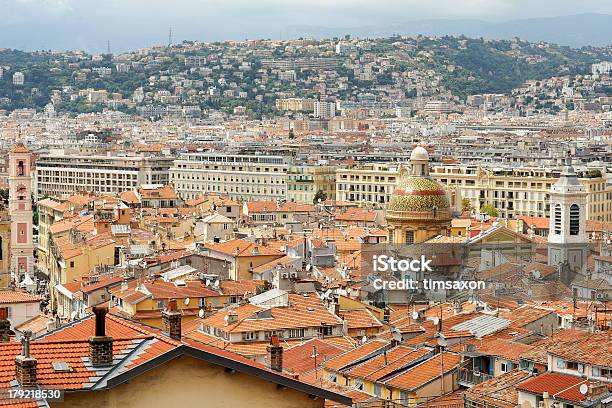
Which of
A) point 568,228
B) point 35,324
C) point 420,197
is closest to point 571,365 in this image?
point 35,324

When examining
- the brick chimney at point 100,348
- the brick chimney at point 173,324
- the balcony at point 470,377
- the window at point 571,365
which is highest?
the brick chimney at point 100,348

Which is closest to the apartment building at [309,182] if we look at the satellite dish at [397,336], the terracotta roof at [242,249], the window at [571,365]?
the terracotta roof at [242,249]

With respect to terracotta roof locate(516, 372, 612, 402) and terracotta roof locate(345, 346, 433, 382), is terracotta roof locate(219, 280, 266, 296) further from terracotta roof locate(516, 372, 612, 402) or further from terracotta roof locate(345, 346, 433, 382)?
terracotta roof locate(516, 372, 612, 402)

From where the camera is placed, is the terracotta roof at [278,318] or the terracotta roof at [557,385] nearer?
the terracotta roof at [557,385]

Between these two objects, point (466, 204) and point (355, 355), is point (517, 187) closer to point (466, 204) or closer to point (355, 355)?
point (466, 204)

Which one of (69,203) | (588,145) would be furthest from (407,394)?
(588,145)

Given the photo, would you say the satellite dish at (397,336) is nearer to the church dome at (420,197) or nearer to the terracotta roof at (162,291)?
the terracotta roof at (162,291)

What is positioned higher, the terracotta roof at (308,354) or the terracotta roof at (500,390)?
the terracotta roof at (500,390)
